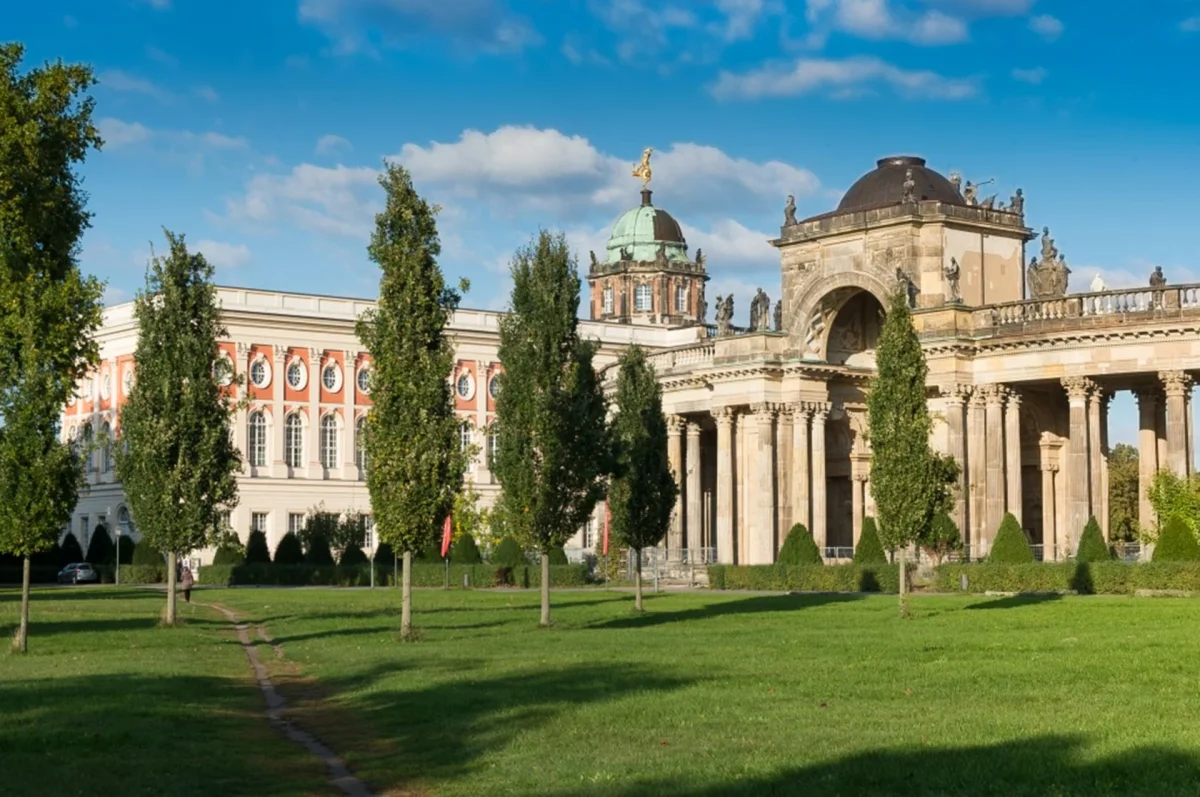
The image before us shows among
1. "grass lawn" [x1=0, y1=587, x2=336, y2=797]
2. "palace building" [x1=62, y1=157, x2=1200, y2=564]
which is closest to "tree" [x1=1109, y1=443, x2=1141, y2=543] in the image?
"palace building" [x1=62, y1=157, x2=1200, y2=564]

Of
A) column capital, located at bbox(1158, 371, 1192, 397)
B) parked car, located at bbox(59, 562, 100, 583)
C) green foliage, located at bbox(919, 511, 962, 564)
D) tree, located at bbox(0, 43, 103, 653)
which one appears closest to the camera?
tree, located at bbox(0, 43, 103, 653)

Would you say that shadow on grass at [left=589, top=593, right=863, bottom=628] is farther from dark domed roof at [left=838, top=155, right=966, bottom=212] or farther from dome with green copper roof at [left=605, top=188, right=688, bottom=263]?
dome with green copper roof at [left=605, top=188, right=688, bottom=263]

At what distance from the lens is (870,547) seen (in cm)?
6250

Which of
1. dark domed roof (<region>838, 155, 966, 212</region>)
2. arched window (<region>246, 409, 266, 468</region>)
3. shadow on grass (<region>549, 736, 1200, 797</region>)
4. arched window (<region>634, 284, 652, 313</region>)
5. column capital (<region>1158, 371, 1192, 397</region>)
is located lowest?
shadow on grass (<region>549, 736, 1200, 797</region>)

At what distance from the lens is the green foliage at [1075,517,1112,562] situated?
55062mm

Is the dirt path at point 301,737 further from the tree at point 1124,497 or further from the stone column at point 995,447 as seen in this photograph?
the tree at point 1124,497

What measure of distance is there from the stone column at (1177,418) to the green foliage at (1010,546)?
563 cm

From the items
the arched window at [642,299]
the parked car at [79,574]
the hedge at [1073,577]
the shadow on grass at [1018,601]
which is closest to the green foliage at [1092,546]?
the hedge at [1073,577]

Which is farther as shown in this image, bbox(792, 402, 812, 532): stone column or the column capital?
bbox(792, 402, 812, 532): stone column

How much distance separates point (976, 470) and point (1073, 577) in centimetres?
1179

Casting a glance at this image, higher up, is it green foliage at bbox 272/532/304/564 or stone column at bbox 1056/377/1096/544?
stone column at bbox 1056/377/1096/544

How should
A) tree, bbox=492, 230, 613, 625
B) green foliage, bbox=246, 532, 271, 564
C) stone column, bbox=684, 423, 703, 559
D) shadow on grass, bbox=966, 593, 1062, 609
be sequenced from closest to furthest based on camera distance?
1. tree, bbox=492, 230, 613, 625
2. shadow on grass, bbox=966, 593, 1062, 609
3. stone column, bbox=684, 423, 703, 559
4. green foliage, bbox=246, 532, 271, 564

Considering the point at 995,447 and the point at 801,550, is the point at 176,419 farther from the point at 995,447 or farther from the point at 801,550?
the point at 995,447

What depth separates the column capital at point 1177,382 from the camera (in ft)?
190
